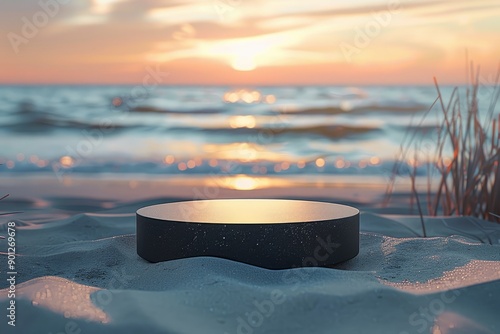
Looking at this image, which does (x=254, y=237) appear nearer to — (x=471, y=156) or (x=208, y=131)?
(x=471, y=156)

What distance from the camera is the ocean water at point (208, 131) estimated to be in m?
6.79

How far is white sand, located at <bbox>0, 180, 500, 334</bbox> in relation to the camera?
1.47 m

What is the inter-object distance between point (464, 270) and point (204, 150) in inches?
281

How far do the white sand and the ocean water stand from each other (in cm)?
189

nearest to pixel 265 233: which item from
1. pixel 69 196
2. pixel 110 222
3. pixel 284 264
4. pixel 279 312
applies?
pixel 284 264

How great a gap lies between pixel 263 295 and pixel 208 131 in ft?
30.4

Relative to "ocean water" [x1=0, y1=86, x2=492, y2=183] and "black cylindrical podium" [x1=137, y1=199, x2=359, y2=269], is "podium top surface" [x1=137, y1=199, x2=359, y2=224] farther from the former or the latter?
"ocean water" [x1=0, y1=86, x2=492, y2=183]

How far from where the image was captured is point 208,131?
35.4 feet

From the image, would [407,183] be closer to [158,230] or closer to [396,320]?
[158,230]

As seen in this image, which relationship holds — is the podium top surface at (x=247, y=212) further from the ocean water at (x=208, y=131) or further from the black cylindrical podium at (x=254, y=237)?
the ocean water at (x=208, y=131)

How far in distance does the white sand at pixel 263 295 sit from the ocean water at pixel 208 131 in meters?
1.89

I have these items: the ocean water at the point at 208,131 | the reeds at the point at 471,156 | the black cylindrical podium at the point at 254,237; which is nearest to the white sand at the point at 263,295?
the black cylindrical podium at the point at 254,237

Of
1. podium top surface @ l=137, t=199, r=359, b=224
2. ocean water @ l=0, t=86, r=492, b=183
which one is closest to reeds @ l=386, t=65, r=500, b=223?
ocean water @ l=0, t=86, r=492, b=183

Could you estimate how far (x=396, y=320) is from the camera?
150cm
